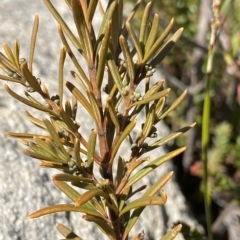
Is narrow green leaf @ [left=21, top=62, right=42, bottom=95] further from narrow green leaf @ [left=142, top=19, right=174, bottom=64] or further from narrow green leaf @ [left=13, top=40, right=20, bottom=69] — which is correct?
narrow green leaf @ [left=142, top=19, right=174, bottom=64]

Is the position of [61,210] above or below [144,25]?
below

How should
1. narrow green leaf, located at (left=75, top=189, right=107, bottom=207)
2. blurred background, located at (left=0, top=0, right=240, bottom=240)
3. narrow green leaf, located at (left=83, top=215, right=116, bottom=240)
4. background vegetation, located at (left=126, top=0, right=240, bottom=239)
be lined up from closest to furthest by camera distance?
narrow green leaf, located at (left=75, top=189, right=107, bottom=207), narrow green leaf, located at (left=83, top=215, right=116, bottom=240), blurred background, located at (left=0, top=0, right=240, bottom=240), background vegetation, located at (left=126, top=0, right=240, bottom=239)

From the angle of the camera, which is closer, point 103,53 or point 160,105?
point 103,53

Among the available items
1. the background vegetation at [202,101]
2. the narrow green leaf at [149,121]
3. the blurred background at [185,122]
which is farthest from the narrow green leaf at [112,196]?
the background vegetation at [202,101]

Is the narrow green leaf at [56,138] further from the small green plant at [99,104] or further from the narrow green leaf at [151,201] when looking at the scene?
the narrow green leaf at [151,201]

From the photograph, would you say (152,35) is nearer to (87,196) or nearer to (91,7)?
(91,7)

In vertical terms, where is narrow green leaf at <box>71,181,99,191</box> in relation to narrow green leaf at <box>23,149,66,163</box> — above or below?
below

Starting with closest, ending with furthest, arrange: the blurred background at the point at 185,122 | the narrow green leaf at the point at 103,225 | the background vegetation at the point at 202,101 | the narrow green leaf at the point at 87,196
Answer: the narrow green leaf at the point at 87,196 → the narrow green leaf at the point at 103,225 → the blurred background at the point at 185,122 → the background vegetation at the point at 202,101

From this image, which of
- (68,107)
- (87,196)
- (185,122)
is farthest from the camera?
(185,122)

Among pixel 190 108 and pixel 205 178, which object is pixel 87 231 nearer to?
Answer: pixel 205 178

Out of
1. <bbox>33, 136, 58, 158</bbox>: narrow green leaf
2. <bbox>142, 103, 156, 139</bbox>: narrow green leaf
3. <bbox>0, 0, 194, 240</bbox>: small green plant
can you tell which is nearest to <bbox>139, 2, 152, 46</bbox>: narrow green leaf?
<bbox>0, 0, 194, 240</bbox>: small green plant

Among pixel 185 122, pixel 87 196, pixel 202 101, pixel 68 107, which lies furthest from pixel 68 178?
pixel 202 101

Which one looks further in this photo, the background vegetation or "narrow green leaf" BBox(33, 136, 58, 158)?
the background vegetation
